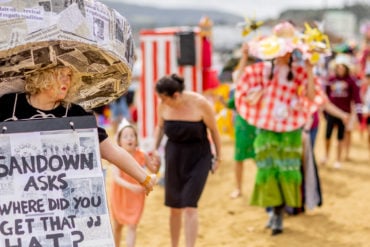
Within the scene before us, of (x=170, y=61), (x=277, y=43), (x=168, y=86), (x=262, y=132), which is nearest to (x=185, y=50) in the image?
(x=170, y=61)

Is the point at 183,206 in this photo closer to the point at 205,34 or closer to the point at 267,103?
the point at 267,103

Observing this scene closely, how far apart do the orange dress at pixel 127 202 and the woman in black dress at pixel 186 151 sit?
0.88 feet

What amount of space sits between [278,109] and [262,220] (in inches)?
58.9

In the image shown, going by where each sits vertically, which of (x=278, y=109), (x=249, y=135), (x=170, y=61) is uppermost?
(x=170, y=61)

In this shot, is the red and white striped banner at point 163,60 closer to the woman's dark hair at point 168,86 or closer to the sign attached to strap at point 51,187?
the woman's dark hair at point 168,86

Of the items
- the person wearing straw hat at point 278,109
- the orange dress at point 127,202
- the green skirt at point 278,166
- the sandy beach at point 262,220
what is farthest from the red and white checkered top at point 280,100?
the orange dress at point 127,202

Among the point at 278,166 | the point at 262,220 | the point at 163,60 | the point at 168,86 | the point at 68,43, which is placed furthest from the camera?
the point at 163,60

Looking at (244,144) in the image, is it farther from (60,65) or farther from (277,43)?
(60,65)

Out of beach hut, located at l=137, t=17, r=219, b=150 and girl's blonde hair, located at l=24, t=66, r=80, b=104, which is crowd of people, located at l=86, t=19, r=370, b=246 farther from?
girl's blonde hair, located at l=24, t=66, r=80, b=104

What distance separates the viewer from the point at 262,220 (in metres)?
7.61

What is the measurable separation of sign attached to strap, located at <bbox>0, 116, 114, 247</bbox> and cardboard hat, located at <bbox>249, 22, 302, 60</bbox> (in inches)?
125

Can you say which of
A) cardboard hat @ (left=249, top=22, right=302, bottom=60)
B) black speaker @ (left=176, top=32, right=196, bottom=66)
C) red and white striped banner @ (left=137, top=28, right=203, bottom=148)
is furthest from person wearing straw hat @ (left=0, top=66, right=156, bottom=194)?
red and white striped banner @ (left=137, top=28, right=203, bottom=148)

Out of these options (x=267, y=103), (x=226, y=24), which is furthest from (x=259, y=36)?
(x=226, y=24)

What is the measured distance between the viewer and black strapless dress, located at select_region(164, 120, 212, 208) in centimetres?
589
